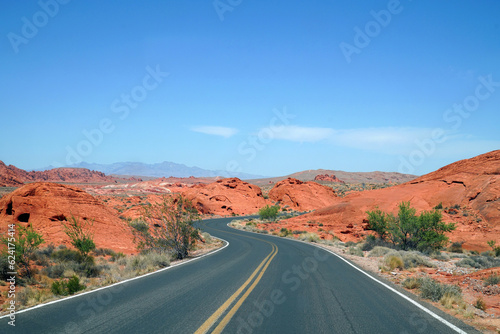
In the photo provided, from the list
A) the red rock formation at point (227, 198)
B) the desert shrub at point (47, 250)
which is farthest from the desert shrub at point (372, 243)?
the red rock formation at point (227, 198)

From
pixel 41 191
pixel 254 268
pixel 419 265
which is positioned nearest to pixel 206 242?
pixel 41 191

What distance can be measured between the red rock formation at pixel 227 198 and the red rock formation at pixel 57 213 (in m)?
52.5

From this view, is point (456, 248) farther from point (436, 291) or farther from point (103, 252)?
point (103, 252)

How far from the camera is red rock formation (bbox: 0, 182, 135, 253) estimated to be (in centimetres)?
1919

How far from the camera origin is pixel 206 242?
28.1 meters

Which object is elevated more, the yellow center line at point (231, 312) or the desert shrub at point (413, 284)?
the yellow center line at point (231, 312)

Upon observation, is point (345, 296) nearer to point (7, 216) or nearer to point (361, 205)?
point (7, 216)

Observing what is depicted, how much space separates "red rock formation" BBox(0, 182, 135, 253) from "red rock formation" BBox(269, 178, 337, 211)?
60544mm

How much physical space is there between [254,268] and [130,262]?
5538mm

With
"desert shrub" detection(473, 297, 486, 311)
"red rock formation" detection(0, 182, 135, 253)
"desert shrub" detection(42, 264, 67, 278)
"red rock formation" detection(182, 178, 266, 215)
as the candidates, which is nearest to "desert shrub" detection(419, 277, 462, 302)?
"desert shrub" detection(473, 297, 486, 311)

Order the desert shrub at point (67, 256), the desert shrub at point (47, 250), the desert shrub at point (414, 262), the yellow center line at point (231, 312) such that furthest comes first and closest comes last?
the desert shrub at point (414, 262)
the desert shrub at point (47, 250)
the desert shrub at point (67, 256)
the yellow center line at point (231, 312)

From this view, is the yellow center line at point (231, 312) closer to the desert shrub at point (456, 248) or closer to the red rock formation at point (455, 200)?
the desert shrub at point (456, 248)

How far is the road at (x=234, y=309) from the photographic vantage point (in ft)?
19.7

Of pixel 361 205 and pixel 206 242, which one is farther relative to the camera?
pixel 361 205
